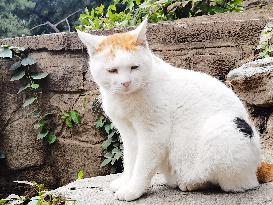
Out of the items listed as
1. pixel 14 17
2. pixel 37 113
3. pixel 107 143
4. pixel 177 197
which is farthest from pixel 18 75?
pixel 14 17

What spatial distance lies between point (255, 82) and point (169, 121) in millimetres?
1245

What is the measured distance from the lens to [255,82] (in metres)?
3.38

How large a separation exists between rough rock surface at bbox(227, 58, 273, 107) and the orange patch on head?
1.33m

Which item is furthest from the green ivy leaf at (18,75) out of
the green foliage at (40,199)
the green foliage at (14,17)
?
the green foliage at (14,17)

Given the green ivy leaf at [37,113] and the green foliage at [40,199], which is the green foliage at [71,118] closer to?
the green ivy leaf at [37,113]

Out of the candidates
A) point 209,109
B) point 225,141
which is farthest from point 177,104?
point 225,141

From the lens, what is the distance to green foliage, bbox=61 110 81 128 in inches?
179

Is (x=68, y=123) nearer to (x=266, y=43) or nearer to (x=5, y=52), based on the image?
(x=5, y=52)

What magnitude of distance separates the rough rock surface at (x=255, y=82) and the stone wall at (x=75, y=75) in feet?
1.62

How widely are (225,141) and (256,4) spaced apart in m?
3.10

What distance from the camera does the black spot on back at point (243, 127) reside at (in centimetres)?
233

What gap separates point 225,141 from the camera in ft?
7.52

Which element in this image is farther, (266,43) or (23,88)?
(23,88)

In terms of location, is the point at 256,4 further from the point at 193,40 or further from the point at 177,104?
the point at 177,104
